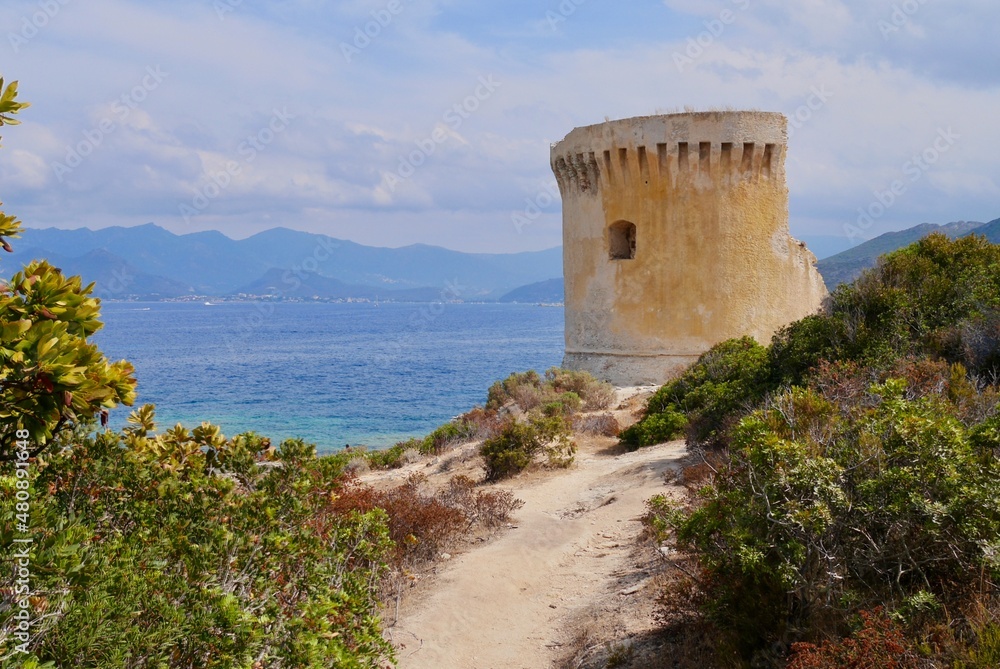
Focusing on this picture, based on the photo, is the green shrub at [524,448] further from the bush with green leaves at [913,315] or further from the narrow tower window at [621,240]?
the narrow tower window at [621,240]

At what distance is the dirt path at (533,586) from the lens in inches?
231

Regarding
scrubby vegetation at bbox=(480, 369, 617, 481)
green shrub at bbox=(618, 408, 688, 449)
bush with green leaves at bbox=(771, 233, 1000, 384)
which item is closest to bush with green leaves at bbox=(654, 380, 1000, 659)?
bush with green leaves at bbox=(771, 233, 1000, 384)

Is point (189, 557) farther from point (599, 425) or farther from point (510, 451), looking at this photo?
point (599, 425)

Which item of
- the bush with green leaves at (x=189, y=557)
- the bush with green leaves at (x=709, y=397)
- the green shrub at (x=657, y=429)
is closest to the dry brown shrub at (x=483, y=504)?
the bush with green leaves at (x=709, y=397)

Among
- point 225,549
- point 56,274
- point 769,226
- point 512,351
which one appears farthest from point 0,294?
point 512,351

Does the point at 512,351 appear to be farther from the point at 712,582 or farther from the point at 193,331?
the point at 712,582

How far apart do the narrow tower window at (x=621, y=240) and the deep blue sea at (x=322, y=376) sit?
7963 millimetres

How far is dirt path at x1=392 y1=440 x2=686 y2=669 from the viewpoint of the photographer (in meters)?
5.87

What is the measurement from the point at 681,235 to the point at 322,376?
110 ft

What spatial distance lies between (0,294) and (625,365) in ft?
50.8

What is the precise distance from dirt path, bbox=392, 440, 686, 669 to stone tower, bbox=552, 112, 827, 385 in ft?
25.4

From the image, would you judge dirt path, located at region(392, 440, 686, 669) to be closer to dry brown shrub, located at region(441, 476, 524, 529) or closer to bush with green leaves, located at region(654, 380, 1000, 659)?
dry brown shrub, located at region(441, 476, 524, 529)

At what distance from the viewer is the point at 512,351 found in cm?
6850

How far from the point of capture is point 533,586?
278 inches
